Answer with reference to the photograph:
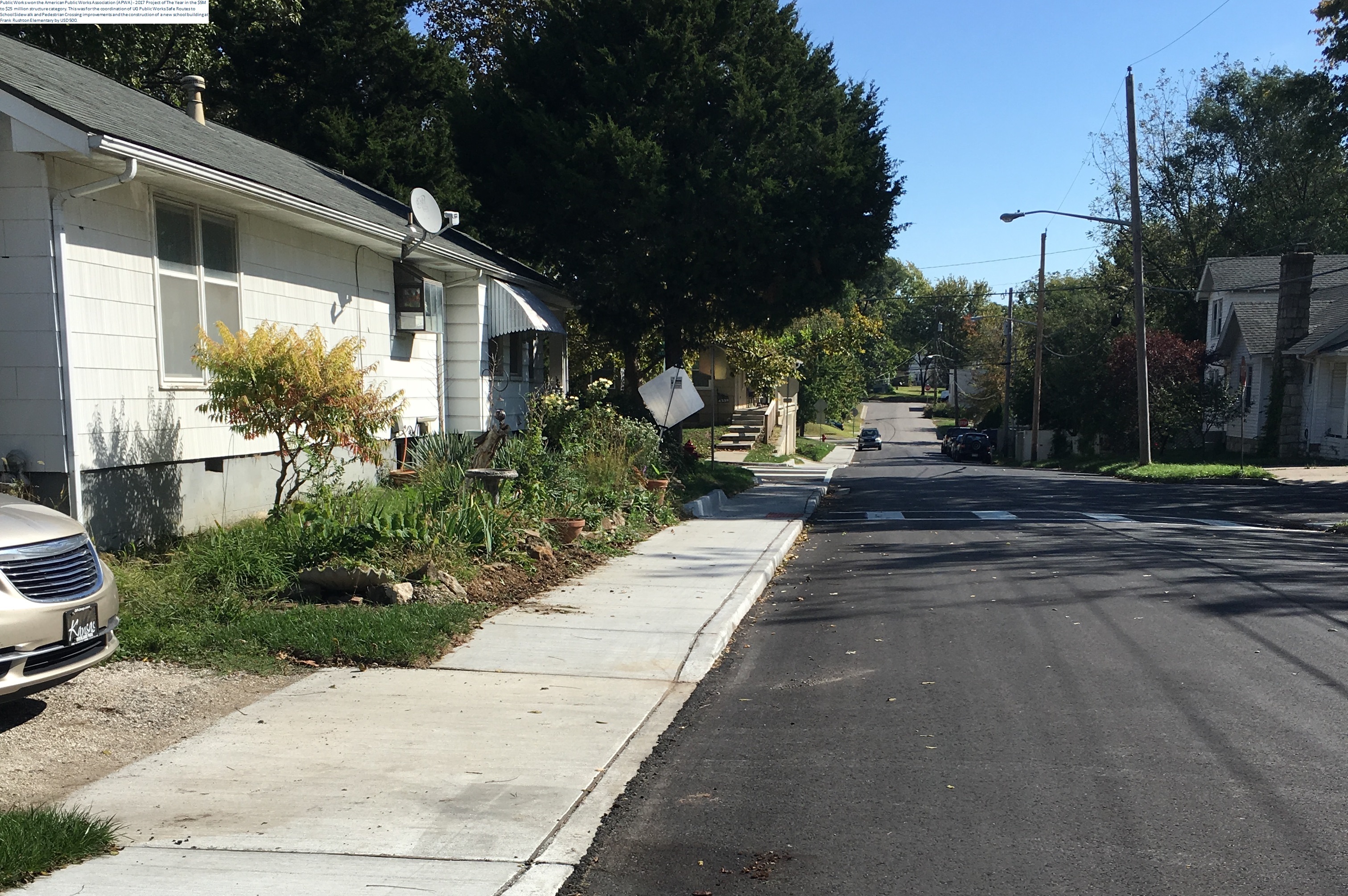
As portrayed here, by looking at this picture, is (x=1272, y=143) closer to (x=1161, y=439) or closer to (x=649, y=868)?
(x=1161, y=439)

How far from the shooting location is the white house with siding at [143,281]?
8734 millimetres

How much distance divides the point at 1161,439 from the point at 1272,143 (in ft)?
57.7

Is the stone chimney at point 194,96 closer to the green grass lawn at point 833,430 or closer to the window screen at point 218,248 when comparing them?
the window screen at point 218,248

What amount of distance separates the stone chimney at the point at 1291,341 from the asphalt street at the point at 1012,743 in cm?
2524

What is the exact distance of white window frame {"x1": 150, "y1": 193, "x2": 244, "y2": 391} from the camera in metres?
9.88

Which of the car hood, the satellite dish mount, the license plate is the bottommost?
the license plate

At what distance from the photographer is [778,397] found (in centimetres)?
4669

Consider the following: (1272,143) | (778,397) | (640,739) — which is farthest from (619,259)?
(1272,143)

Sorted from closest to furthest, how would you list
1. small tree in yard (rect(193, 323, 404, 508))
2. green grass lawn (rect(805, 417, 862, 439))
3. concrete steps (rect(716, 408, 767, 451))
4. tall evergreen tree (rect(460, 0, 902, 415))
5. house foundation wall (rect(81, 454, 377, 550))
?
house foundation wall (rect(81, 454, 377, 550)) < small tree in yard (rect(193, 323, 404, 508)) < tall evergreen tree (rect(460, 0, 902, 415)) < concrete steps (rect(716, 408, 767, 451)) < green grass lawn (rect(805, 417, 862, 439))

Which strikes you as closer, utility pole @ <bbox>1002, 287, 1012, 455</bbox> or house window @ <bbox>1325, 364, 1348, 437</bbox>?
house window @ <bbox>1325, 364, 1348, 437</bbox>

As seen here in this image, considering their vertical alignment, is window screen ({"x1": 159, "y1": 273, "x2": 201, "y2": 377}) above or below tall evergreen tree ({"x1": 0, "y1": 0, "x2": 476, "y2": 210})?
below

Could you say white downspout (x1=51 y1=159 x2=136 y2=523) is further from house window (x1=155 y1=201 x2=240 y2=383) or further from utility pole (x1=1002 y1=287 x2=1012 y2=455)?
utility pole (x1=1002 y1=287 x2=1012 y2=455)

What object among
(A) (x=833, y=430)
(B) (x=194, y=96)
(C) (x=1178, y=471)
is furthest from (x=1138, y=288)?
(A) (x=833, y=430)

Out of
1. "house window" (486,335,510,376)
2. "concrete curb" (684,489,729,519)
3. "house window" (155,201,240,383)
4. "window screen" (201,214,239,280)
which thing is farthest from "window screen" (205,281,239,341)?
"concrete curb" (684,489,729,519)
